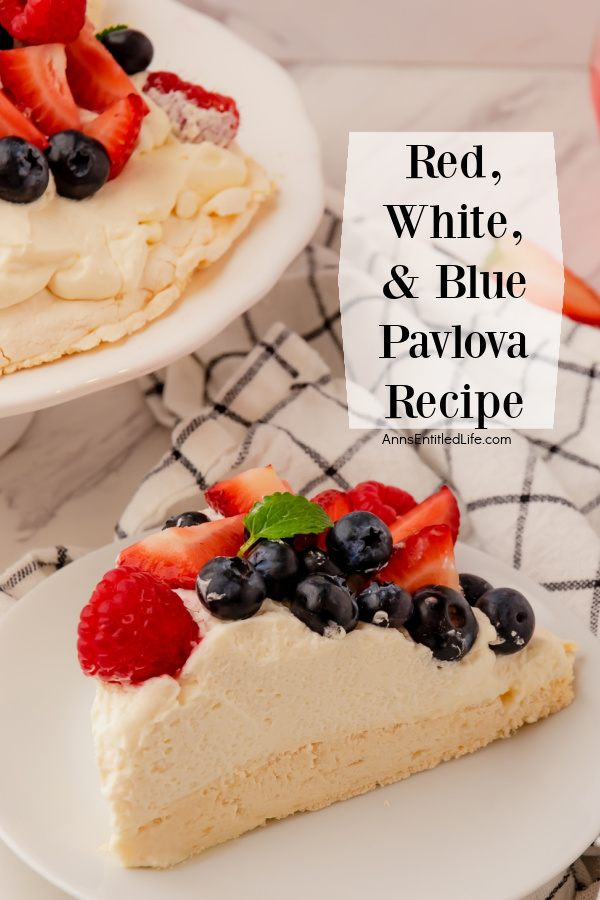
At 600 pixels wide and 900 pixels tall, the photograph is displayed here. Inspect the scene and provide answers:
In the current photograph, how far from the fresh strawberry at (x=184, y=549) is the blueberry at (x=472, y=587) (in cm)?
24

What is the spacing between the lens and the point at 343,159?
2418mm

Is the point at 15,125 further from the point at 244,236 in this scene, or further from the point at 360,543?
the point at 360,543

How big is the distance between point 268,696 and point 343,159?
4.72 feet

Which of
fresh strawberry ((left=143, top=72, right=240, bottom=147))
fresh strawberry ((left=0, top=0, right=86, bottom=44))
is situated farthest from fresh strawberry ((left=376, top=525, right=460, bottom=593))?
fresh strawberry ((left=0, top=0, right=86, bottom=44))

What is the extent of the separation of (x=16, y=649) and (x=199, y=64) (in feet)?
3.35

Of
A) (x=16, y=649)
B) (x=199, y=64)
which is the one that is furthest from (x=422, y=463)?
(x=199, y=64)

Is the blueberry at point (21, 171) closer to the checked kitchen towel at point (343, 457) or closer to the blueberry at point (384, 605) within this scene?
the checked kitchen towel at point (343, 457)

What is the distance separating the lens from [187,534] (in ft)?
4.20

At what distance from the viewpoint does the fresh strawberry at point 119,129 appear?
61.6 inches

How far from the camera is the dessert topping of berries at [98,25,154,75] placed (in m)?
1.71

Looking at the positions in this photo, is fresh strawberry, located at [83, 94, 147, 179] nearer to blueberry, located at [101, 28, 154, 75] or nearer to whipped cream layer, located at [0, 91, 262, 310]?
whipped cream layer, located at [0, 91, 262, 310]

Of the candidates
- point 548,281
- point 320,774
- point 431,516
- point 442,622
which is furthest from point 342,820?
point 548,281

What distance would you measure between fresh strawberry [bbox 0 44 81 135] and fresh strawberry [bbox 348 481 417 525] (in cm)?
60

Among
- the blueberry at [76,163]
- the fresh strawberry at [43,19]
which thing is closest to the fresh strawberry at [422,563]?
the blueberry at [76,163]
